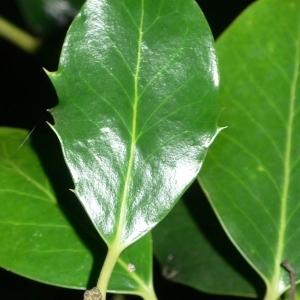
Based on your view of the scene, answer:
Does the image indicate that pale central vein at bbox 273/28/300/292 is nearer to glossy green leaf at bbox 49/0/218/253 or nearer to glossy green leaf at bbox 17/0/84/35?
glossy green leaf at bbox 49/0/218/253

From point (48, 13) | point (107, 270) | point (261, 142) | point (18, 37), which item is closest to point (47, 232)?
point (107, 270)

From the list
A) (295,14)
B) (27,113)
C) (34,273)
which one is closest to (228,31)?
(295,14)

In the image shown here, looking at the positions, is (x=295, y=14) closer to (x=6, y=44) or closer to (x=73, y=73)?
(x=73, y=73)

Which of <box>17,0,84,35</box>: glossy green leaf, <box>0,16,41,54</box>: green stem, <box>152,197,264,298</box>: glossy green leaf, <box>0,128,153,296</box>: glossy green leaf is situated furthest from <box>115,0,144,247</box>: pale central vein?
<box>17,0,84,35</box>: glossy green leaf

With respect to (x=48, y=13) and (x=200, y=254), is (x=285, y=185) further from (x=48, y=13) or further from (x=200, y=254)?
(x=48, y=13)

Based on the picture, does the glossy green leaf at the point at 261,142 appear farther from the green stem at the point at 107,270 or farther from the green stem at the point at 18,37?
the green stem at the point at 18,37

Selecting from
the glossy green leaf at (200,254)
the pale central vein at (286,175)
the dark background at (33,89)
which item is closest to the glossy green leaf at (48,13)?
the dark background at (33,89)
